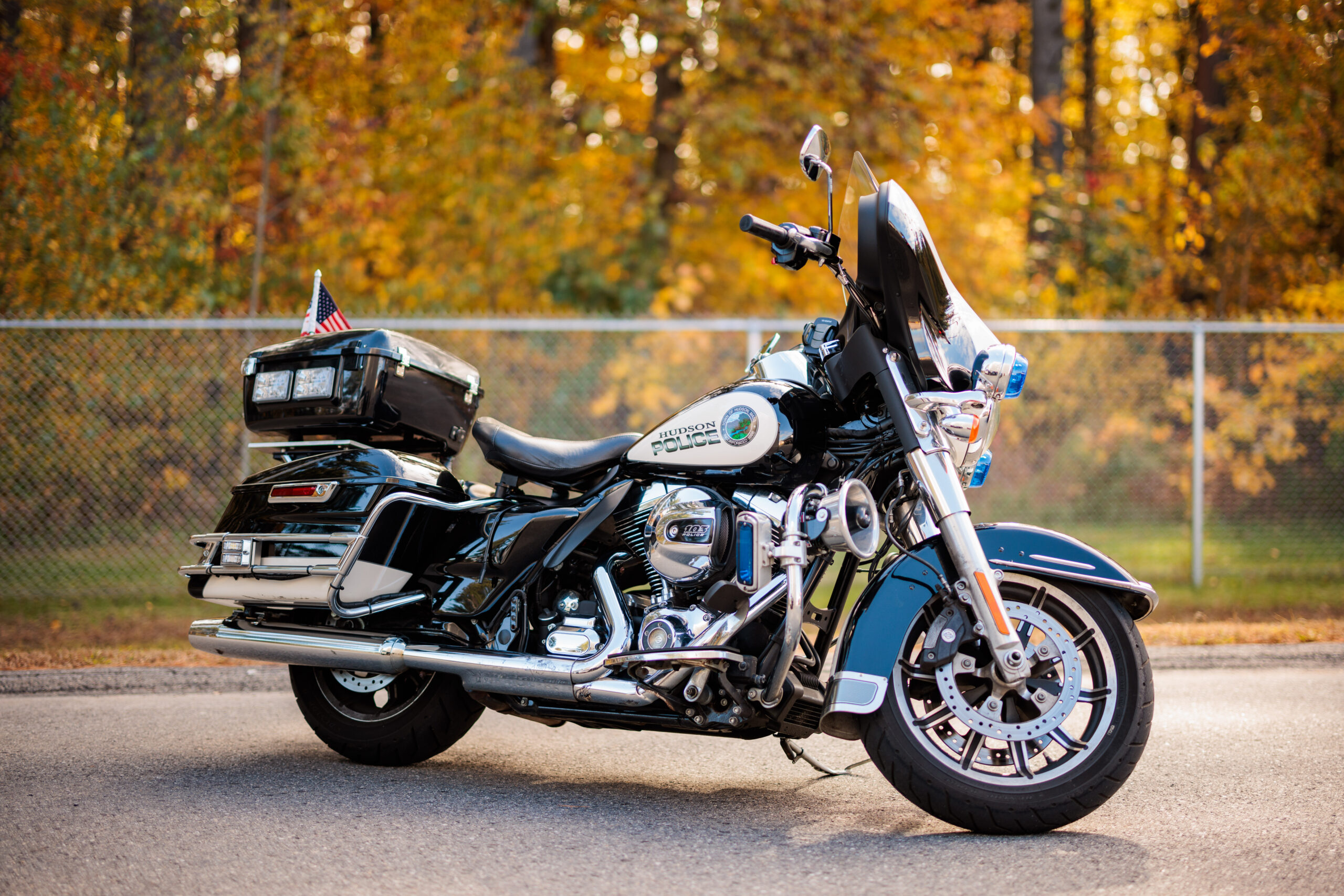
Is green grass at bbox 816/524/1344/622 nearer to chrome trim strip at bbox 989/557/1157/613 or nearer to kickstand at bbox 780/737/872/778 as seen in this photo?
kickstand at bbox 780/737/872/778

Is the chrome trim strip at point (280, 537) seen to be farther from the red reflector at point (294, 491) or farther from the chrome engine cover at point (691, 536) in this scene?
the chrome engine cover at point (691, 536)

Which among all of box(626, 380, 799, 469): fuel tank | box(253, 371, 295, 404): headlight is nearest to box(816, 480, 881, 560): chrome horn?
box(626, 380, 799, 469): fuel tank

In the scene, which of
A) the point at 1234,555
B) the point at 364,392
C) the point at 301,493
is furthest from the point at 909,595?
the point at 1234,555

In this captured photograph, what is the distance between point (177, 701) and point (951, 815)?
3946 millimetres

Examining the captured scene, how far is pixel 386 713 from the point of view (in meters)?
4.34

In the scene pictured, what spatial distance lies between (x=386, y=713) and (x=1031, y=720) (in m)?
2.39

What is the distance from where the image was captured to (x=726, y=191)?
13.3 m

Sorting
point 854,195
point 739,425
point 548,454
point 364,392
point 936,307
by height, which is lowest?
point 548,454

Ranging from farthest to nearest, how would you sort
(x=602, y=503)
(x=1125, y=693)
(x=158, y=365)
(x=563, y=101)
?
(x=563, y=101) → (x=158, y=365) → (x=602, y=503) → (x=1125, y=693)

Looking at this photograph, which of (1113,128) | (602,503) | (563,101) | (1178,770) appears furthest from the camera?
(1113,128)

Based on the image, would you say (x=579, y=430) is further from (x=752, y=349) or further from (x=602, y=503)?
(x=602, y=503)

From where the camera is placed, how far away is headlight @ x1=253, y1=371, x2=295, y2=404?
4.32 meters

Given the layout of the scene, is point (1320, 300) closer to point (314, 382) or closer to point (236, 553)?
point (314, 382)

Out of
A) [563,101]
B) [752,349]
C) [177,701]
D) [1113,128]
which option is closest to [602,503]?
[177,701]
